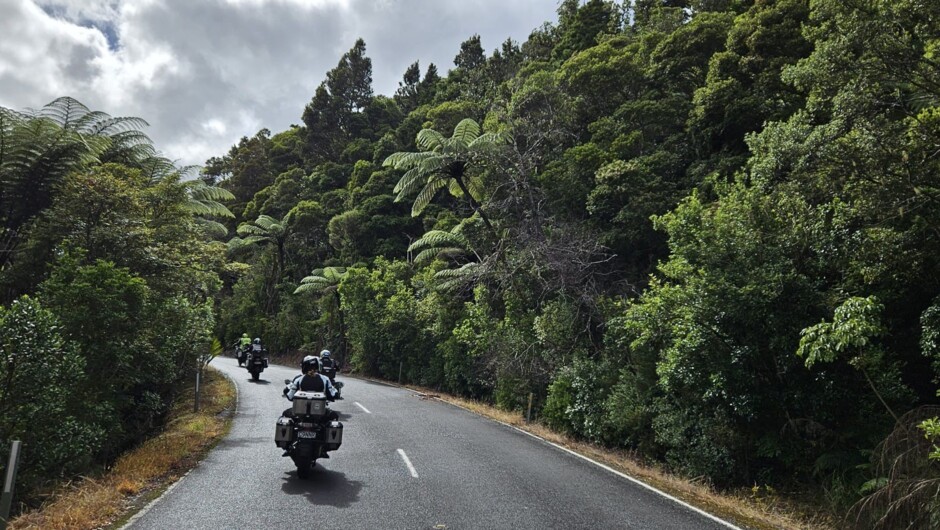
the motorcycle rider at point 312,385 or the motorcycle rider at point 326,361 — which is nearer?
the motorcycle rider at point 312,385

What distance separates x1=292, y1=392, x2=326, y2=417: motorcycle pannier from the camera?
24.4ft

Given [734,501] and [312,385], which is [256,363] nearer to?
[312,385]

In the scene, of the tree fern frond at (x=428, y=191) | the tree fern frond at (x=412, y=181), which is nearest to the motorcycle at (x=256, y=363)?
the tree fern frond at (x=428, y=191)

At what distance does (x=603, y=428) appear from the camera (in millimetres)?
11828

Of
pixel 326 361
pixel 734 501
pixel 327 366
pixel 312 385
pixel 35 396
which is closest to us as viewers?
pixel 734 501

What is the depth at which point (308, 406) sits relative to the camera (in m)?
7.47

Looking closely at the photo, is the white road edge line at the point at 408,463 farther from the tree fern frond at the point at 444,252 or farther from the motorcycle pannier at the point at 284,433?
the tree fern frond at the point at 444,252

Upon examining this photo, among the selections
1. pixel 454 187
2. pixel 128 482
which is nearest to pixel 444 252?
pixel 454 187

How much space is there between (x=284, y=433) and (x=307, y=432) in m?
0.35

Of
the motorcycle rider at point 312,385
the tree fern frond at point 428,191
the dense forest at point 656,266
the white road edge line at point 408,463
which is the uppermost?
the tree fern frond at point 428,191

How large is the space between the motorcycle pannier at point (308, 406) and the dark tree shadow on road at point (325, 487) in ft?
2.82

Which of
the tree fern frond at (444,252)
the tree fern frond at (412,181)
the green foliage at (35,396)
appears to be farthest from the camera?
the tree fern frond at (444,252)

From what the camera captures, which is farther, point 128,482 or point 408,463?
point 408,463

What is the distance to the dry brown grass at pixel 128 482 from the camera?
5500mm
